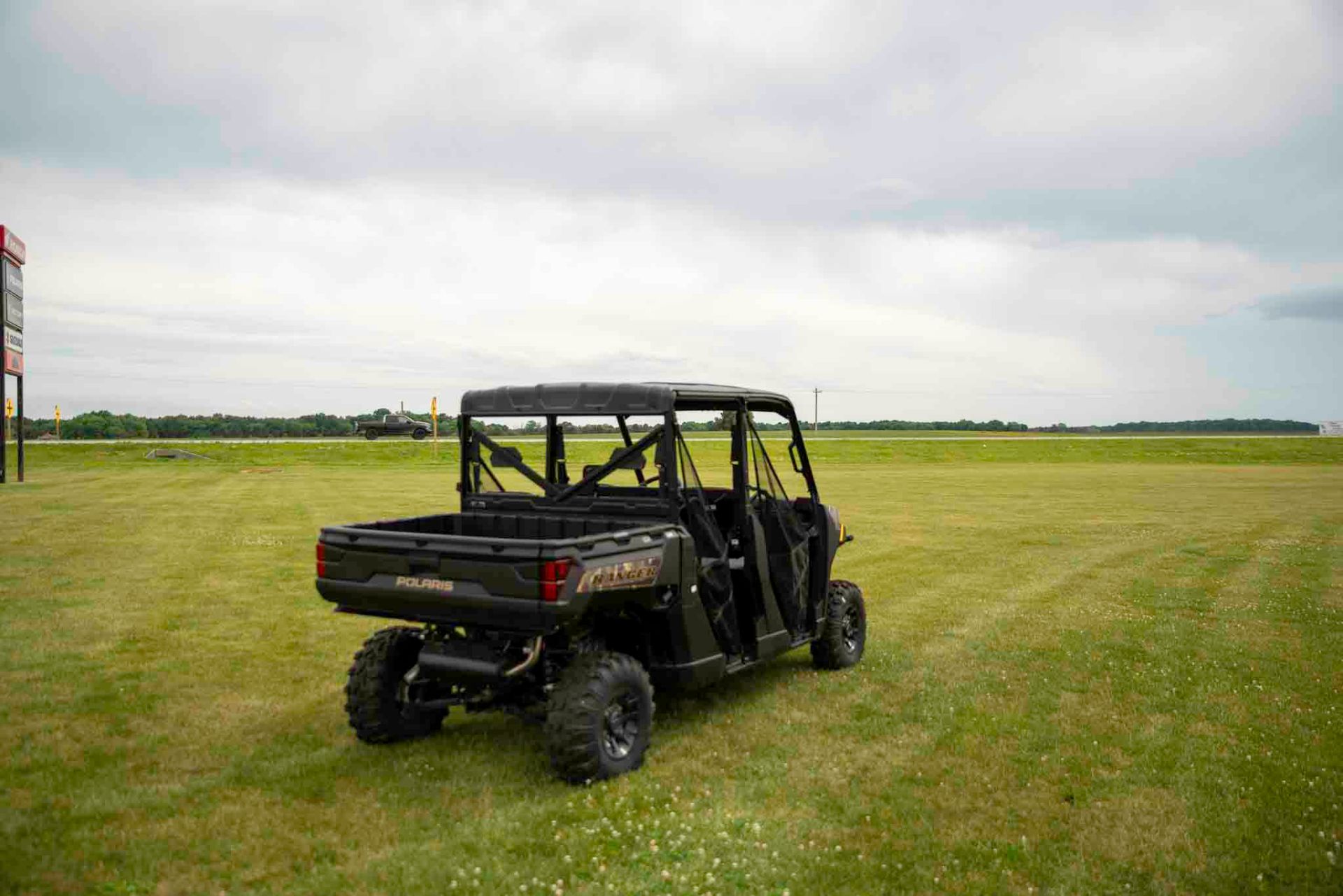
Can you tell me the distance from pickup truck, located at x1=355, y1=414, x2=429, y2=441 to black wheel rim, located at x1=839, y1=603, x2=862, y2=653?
51.7 meters

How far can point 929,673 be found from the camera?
8625 millimetres

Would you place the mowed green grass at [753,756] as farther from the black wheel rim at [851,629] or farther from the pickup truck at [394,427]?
the pickup truck at [394,427]

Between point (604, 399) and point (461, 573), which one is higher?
point (604, 399)

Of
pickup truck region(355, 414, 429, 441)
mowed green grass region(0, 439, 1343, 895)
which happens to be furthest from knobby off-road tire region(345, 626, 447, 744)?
pickup truck region(355, 414, 429, 441)

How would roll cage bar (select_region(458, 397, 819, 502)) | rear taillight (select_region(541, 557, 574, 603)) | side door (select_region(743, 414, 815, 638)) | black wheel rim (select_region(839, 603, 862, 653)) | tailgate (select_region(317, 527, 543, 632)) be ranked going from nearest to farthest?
rear taillight (select_region(541, 557, 574, 603)) < tailgate (select_region(317, 527, 543, 632)) < roll cage bar (select_region(458, 397, 819, 502)) < side door (select_region(743, 414, 815, 638)) < black wheel rim (select_region(839, 603, 862, 653))

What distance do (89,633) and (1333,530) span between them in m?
20.9

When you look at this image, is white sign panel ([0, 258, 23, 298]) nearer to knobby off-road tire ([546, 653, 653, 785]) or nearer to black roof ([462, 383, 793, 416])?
black roof ([462, 383, 793, 416])

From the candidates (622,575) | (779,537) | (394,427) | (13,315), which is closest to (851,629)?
(779,537)

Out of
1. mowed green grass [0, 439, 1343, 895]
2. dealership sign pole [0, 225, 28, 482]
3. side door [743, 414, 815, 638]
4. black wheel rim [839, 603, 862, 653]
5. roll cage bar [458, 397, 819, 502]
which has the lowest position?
mowed green grass [0, 439, 1343, 895]

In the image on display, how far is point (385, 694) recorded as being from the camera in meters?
6.43

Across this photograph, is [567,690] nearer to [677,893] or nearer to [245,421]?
[677,893]

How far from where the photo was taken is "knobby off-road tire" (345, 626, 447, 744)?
6395 mm

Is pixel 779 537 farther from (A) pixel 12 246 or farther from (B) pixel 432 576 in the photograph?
(A) pixel 12 246

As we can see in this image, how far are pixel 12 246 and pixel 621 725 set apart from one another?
103 feet
